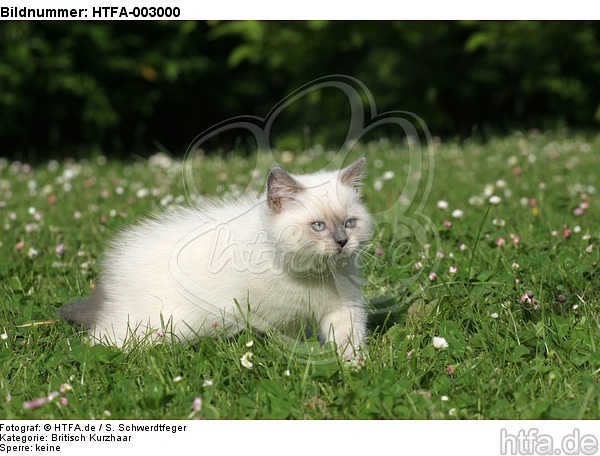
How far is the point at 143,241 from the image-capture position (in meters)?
3.37

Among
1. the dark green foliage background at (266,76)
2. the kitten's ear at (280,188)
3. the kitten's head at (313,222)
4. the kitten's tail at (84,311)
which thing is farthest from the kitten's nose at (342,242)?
the dark green foliage background at (266,76)

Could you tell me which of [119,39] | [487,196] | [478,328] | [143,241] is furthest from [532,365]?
[119,39]

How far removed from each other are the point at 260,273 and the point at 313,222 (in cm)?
32

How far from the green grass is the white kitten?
13cm

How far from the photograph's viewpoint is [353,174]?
3178 mm

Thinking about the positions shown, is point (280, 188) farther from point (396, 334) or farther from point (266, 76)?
point (266, 76)

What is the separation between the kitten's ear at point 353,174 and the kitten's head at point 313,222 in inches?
2.2

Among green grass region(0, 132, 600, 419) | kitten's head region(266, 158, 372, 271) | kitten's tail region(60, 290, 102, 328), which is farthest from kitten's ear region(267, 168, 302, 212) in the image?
kitten's tail region(60, 290, 102, 328)

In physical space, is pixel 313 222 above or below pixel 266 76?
below

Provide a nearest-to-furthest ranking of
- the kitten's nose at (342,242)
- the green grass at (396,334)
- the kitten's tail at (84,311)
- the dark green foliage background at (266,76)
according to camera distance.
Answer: the green grass at (396,334) → the kitten's nose at (342,242) → the kitten's tail at (84,311) → the dark green foliage background at (266,76)

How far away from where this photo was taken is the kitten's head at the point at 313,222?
295 centimetres

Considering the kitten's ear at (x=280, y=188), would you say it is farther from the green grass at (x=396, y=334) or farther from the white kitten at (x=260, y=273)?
the green grass at (x=396, y=334)

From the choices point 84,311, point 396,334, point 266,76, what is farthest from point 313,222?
point 266,76
